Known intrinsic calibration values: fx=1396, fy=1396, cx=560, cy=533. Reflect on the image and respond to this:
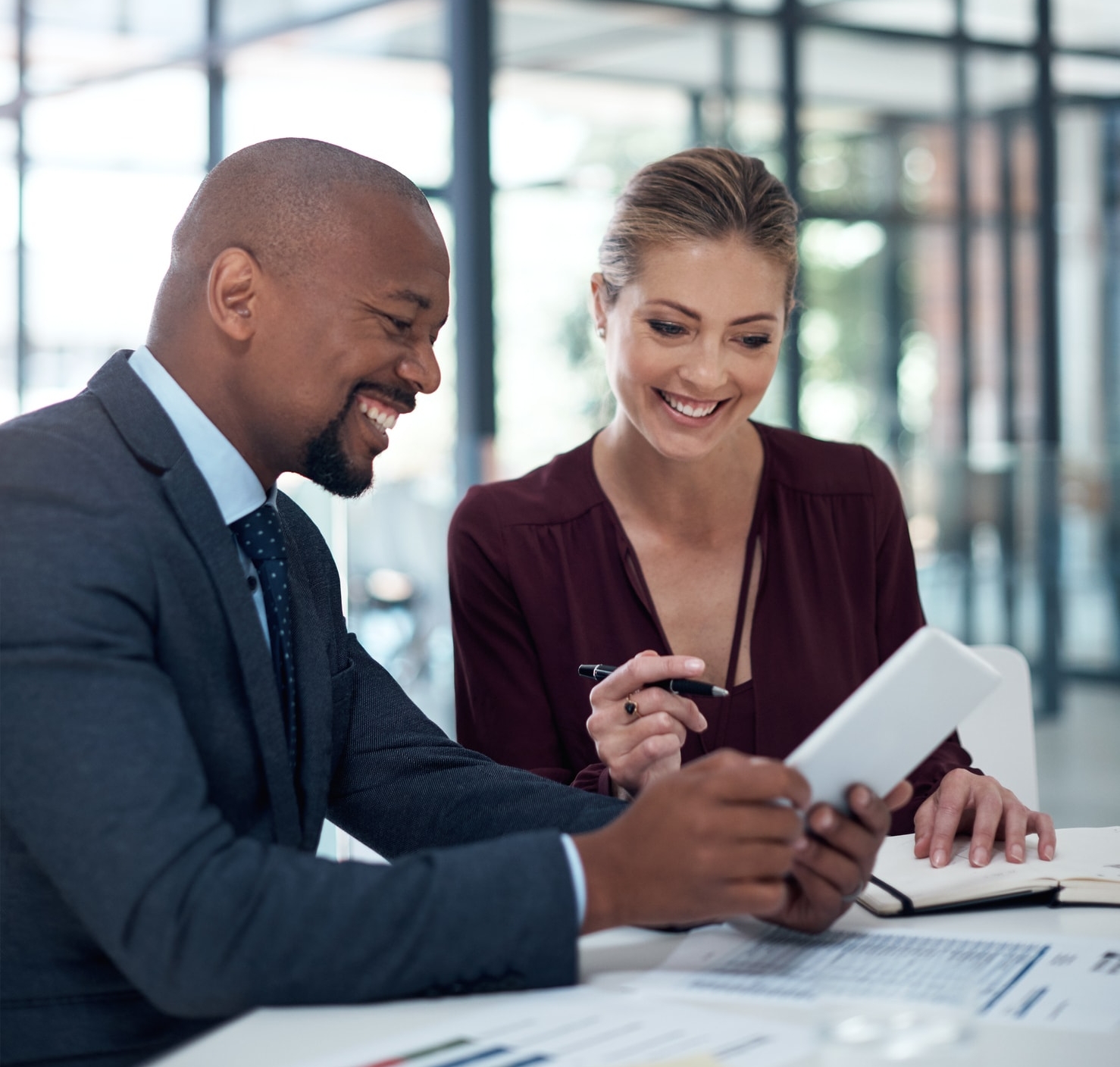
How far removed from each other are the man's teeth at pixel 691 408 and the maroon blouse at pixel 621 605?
0.21 metres

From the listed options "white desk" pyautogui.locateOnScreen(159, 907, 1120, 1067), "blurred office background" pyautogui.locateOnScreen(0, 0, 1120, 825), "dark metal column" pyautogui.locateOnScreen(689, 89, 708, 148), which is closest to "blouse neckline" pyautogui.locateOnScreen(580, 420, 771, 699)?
"white desk" pyautogui.locateOnScreen(159, 907, 1120, 1067)

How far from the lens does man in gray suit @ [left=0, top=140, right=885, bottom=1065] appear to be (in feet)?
3.79

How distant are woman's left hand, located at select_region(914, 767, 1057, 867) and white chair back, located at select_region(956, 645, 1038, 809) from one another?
51 centimetres

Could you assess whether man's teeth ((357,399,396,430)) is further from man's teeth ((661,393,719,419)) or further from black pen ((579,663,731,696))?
man's teeth ((661,393,719,419))

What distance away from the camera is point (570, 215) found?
730cm

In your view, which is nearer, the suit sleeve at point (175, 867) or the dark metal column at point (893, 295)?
the suit sleeve at point (175, 867)

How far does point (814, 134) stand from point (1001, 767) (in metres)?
6.46

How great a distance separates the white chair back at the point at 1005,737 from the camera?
2248 millimetres

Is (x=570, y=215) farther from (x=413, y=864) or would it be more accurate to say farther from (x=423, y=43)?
(x=413, y=864)

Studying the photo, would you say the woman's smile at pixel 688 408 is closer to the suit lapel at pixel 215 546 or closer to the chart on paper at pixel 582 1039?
the suit lapel at pixel 215 546

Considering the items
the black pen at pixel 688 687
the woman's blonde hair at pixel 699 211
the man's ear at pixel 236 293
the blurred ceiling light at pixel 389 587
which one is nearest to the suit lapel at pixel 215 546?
the man's ear at pixel 236 293

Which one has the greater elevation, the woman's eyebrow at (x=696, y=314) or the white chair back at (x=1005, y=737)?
the woman's eyebrow at (x=696, y=314)

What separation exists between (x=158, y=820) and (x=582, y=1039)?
0.39 m

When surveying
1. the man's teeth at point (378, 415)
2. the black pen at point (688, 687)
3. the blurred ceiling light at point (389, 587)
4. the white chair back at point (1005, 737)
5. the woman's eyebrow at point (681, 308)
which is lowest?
the blurred ceiling light at point (389, 587)
